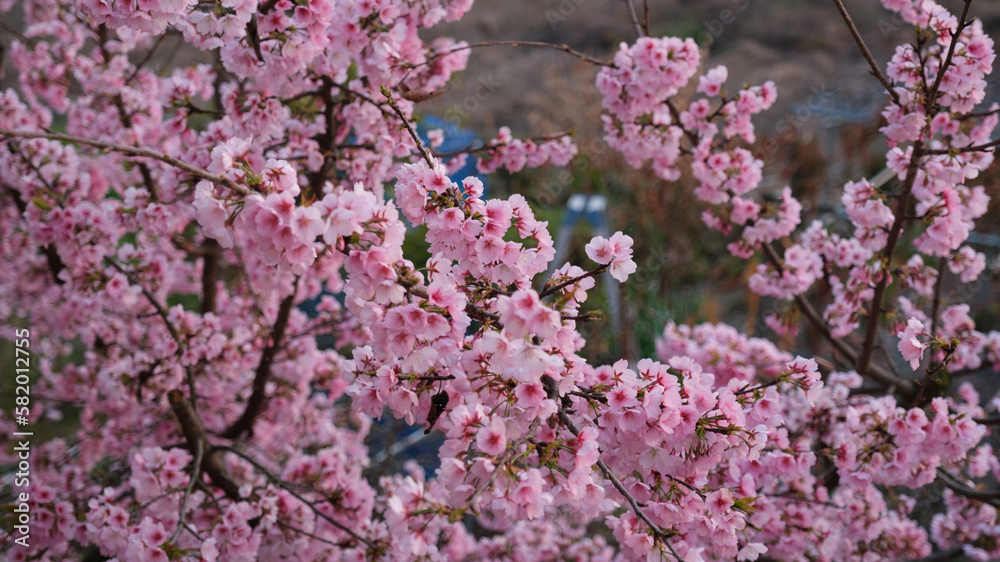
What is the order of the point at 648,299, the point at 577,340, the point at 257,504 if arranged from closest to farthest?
the point at 577,340
the point at 257,504
the point at 648,299

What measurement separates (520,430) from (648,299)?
3439 mm

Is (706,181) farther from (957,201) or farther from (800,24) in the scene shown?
(800,24)

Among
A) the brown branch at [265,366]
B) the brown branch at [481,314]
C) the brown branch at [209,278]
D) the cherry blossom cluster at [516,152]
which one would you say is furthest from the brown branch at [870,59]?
the brown branch at [209,278]

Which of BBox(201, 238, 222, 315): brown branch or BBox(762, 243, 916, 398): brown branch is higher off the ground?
BBox(762, 243, 916, 398): brown branch

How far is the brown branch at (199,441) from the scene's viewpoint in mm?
1781

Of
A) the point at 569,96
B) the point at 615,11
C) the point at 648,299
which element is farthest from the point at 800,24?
the point at 648,299

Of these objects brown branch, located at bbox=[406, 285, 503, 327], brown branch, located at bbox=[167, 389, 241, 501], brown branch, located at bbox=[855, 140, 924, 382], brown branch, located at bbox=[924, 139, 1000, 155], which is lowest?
brown branch, located at bbox=[167, 389, 241, 501]

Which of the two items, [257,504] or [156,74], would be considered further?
[156,74]

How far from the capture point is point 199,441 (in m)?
1.73

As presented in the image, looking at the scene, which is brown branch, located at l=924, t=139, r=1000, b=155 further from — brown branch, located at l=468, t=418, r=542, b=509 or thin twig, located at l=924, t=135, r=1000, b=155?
brown branch, located at l=468, t=418, r=542, b=509

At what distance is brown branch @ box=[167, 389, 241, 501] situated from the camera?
1.78 meters

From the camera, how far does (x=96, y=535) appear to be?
1500 mm

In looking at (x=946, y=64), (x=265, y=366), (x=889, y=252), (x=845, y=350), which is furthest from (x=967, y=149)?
(x=265, y=366)

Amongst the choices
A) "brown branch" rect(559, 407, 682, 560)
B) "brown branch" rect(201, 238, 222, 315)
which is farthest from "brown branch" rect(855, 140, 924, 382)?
"brown branch" rect(201, 238, 222, 315)
